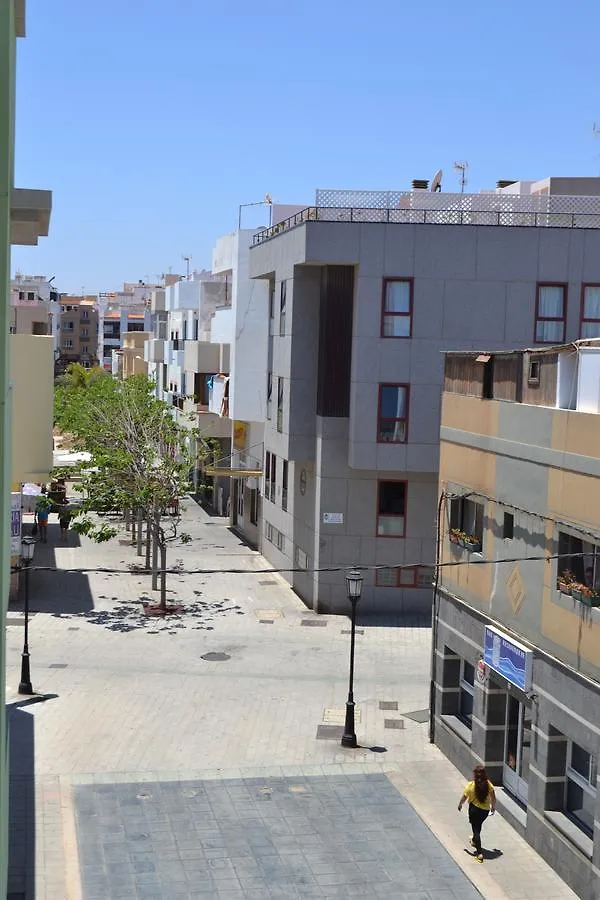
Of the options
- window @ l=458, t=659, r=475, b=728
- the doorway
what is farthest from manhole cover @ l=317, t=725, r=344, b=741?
the doorway

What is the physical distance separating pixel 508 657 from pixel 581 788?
238cm

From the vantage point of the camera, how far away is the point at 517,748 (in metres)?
18.0

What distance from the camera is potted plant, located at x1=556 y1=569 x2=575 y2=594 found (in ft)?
52.2

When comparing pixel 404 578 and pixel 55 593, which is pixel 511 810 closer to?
pixel 404 578

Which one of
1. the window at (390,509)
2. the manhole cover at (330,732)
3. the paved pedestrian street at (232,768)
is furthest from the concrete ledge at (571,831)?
the window at (390,509)

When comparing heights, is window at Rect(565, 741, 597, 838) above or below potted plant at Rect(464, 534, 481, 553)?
below

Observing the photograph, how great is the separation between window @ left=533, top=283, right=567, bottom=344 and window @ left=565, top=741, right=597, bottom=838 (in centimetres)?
1538

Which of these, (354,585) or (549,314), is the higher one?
(549,314)

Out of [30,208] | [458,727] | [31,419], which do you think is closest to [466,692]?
[458,727]

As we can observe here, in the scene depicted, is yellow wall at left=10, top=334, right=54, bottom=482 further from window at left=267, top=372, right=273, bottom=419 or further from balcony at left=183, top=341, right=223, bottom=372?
balcony at left=183, top=341, right=223, bottom=372

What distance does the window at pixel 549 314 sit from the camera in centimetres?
2961

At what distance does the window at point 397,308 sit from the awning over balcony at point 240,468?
1051 centimetres

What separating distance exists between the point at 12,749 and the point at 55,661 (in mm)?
5990

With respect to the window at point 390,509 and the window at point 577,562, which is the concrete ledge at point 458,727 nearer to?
the window at point 577,562
